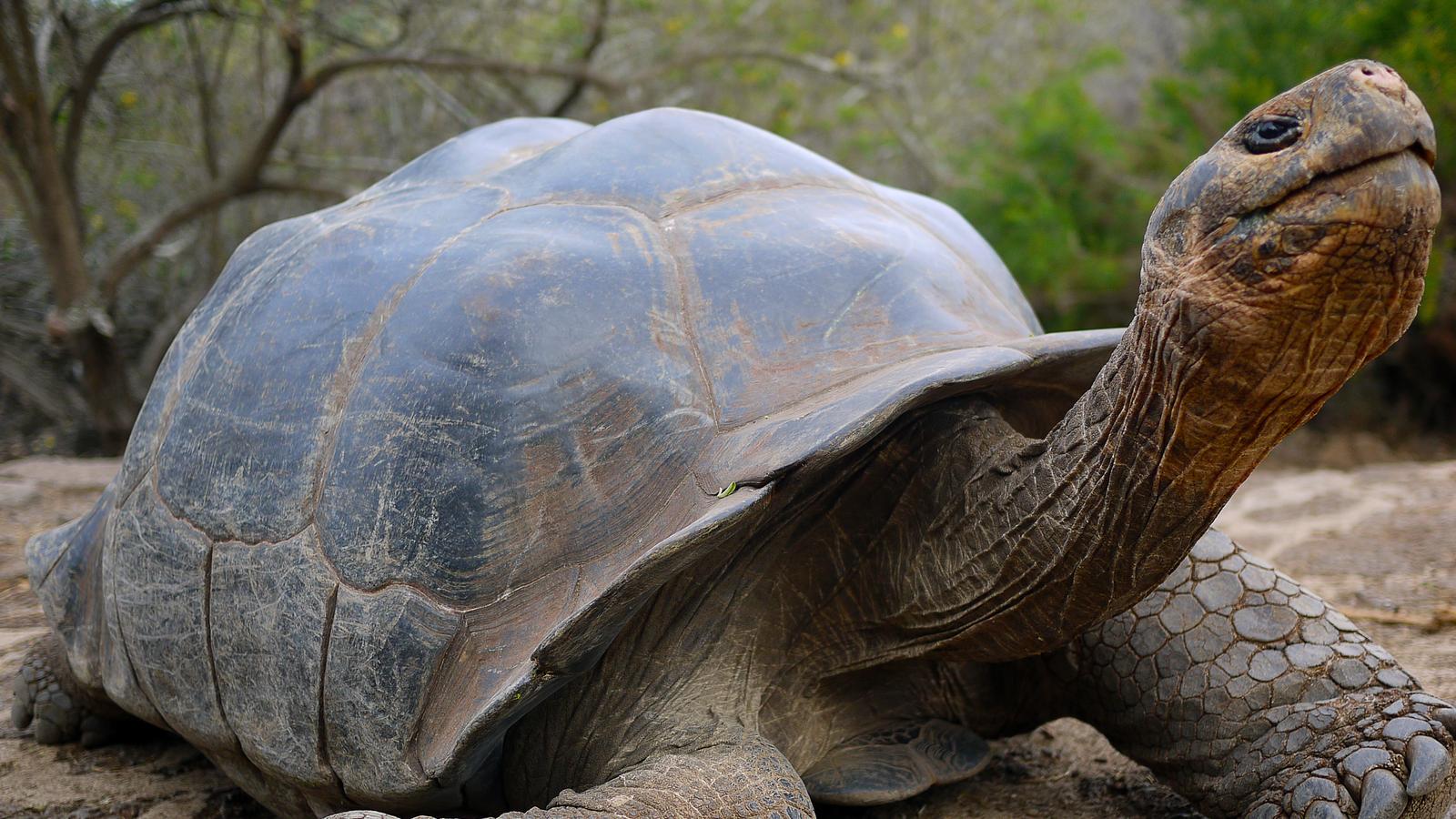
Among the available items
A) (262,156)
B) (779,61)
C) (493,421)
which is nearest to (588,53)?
(779,61)

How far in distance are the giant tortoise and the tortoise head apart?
4 centimetres

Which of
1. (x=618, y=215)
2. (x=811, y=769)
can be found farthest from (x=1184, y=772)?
(x=618, y=215)

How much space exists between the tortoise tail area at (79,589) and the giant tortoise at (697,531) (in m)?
0.24

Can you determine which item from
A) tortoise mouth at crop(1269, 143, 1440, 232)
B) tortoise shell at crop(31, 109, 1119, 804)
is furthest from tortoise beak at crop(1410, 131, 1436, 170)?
tortoise shell at crop(31, 109, 1119, 804)

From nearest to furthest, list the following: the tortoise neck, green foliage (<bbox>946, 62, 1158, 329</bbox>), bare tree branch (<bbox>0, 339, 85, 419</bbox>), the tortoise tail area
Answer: the tortoise neck → the tortoise tail area → bare tree branch (<bbox>0, 339, 85, 419</bbox>) → green foliage (<bbox>946, 62, 1158, 329</bbox>)

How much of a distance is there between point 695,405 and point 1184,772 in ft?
3.48

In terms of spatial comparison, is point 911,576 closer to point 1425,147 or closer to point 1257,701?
point 1257,701

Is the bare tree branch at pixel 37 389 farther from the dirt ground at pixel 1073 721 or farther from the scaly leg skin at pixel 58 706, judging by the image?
the scaly leg skin at pixel 58 706

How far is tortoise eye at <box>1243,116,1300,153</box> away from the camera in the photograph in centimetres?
127

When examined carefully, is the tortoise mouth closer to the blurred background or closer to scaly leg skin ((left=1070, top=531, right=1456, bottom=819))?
scaly leg skin ((left=1070, top=531, right=1456, bottom=819))

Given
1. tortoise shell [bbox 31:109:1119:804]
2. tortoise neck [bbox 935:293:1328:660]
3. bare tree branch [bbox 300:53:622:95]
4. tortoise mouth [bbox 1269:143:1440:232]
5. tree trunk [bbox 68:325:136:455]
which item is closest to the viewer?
tortoise mouth [bbox 1269:143:1440:232]

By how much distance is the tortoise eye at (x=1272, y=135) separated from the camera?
1274mm

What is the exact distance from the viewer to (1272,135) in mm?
1294

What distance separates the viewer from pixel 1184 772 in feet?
6.68
